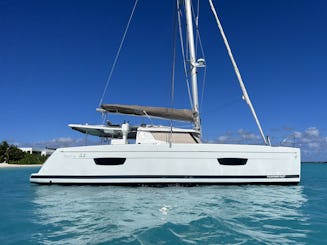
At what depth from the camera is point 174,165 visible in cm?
1073

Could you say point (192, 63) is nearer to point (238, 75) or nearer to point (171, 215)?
point (238, 75)

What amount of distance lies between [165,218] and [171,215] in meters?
0.31

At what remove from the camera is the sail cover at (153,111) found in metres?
12.6

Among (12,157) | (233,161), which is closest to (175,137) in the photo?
(233,161)

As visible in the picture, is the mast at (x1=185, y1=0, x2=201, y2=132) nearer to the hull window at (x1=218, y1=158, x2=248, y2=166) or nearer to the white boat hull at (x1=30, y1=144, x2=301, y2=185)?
the hull window at (x1=218, y1=158, x2=248, y2=166)

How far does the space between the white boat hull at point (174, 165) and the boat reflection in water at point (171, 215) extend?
807 mm

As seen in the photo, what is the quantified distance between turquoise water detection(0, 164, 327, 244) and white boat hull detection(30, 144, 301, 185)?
1197 mm

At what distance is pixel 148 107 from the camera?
12.7 meters

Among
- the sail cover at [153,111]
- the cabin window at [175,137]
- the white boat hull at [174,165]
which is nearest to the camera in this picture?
the white boat hull at [174,165]

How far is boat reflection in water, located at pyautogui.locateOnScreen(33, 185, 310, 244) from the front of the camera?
469 centimetres

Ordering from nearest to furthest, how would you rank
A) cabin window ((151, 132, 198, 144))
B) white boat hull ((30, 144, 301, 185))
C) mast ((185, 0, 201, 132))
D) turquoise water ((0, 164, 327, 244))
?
turquoise water ((0, 164, 327, 244)) < white boat hull ((30, 144, 301, 185)) < cabin window ((151, 132, 198, 144)) < mast ((185, 0, 201, 132))

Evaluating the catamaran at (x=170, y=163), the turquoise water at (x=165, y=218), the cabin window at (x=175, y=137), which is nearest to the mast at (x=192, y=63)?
the cabin window at (x=175, y=137)

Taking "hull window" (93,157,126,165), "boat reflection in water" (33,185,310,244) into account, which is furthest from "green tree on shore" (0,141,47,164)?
"boat reflection in water" (33,185,310,244)

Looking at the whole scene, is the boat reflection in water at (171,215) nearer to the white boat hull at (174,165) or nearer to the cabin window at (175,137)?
the white boat hull at (174,165)
